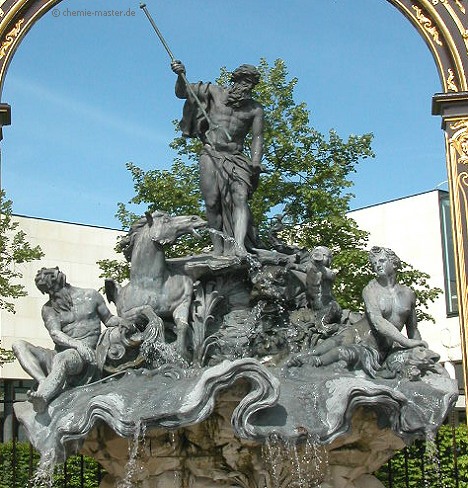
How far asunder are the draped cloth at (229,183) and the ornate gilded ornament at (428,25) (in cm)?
514

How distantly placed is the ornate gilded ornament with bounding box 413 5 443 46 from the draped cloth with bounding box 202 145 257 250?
5136 mm

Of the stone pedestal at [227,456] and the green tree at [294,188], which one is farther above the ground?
the green tree at [294,188]

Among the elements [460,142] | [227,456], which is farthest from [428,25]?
[227,456]

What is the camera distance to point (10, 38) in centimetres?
1584

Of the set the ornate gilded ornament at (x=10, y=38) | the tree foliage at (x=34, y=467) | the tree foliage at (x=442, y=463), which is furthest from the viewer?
the ornate gilded ornament at (x=10, y=38)

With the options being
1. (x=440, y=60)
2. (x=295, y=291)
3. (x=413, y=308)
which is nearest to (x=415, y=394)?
(x=413, y=308)

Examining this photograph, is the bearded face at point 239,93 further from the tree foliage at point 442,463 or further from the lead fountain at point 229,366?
the tree foliage at point 442,463

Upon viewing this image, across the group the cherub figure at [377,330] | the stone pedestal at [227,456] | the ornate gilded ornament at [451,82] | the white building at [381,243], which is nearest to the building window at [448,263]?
the white building at [381,243]

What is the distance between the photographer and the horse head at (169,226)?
1073 cm

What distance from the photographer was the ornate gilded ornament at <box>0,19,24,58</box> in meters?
15.8

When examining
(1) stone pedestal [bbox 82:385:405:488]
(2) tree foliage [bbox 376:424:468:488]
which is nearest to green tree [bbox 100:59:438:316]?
(2) tree foliage [bbox 376:424:468:488]

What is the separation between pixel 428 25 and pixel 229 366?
338 inches

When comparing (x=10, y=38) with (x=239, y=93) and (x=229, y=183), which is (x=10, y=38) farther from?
(x=229, y=183)

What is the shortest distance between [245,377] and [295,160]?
12.2m
